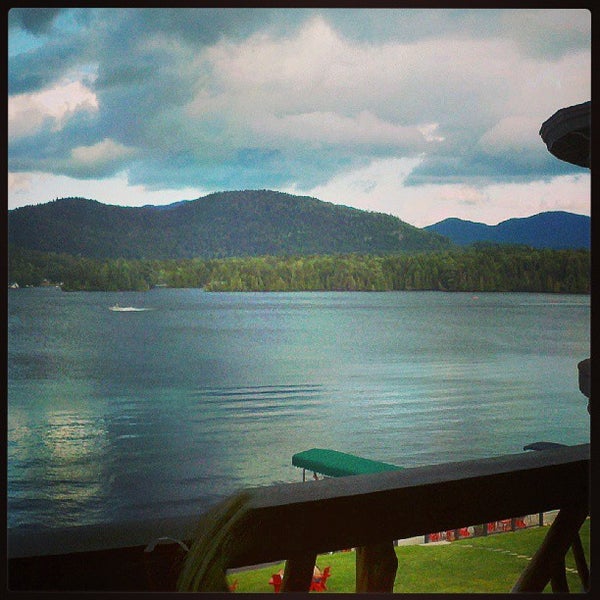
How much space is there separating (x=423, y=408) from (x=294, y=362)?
4.14 metres

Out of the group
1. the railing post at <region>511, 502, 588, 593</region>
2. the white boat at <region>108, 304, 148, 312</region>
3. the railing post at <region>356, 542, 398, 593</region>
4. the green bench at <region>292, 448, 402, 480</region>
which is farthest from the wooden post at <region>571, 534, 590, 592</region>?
the white boat at <region>108, 304, 148, 312</region>

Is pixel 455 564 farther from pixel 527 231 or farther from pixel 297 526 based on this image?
pixel 297 526

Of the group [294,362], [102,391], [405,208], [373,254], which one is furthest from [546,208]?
[102,391]

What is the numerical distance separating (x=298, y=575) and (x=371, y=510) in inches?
4.4

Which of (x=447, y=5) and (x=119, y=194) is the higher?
(x=119, y=194)

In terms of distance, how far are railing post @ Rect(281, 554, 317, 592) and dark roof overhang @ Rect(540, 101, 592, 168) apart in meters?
0.64

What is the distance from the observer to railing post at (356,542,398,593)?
0.68 metres

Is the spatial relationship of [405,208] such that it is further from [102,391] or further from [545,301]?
[102,391]

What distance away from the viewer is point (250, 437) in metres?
16.2

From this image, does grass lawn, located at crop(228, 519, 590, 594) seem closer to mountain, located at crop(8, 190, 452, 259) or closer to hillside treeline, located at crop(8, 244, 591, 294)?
hillside treeline, located at crop(8, 244, 591, 294)

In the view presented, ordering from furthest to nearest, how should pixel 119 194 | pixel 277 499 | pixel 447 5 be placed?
pixel 119 194
pixel 447 5
pixel 277 499

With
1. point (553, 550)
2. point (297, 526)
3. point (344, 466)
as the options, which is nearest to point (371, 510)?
point (297, 526)

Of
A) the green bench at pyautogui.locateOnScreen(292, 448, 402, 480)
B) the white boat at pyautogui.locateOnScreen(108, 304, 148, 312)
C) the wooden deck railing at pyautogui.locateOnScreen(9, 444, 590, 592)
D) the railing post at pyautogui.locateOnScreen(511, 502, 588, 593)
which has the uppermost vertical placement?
the white boat at pyautogui.locateOnScreen(108, 304, 148, 312)
